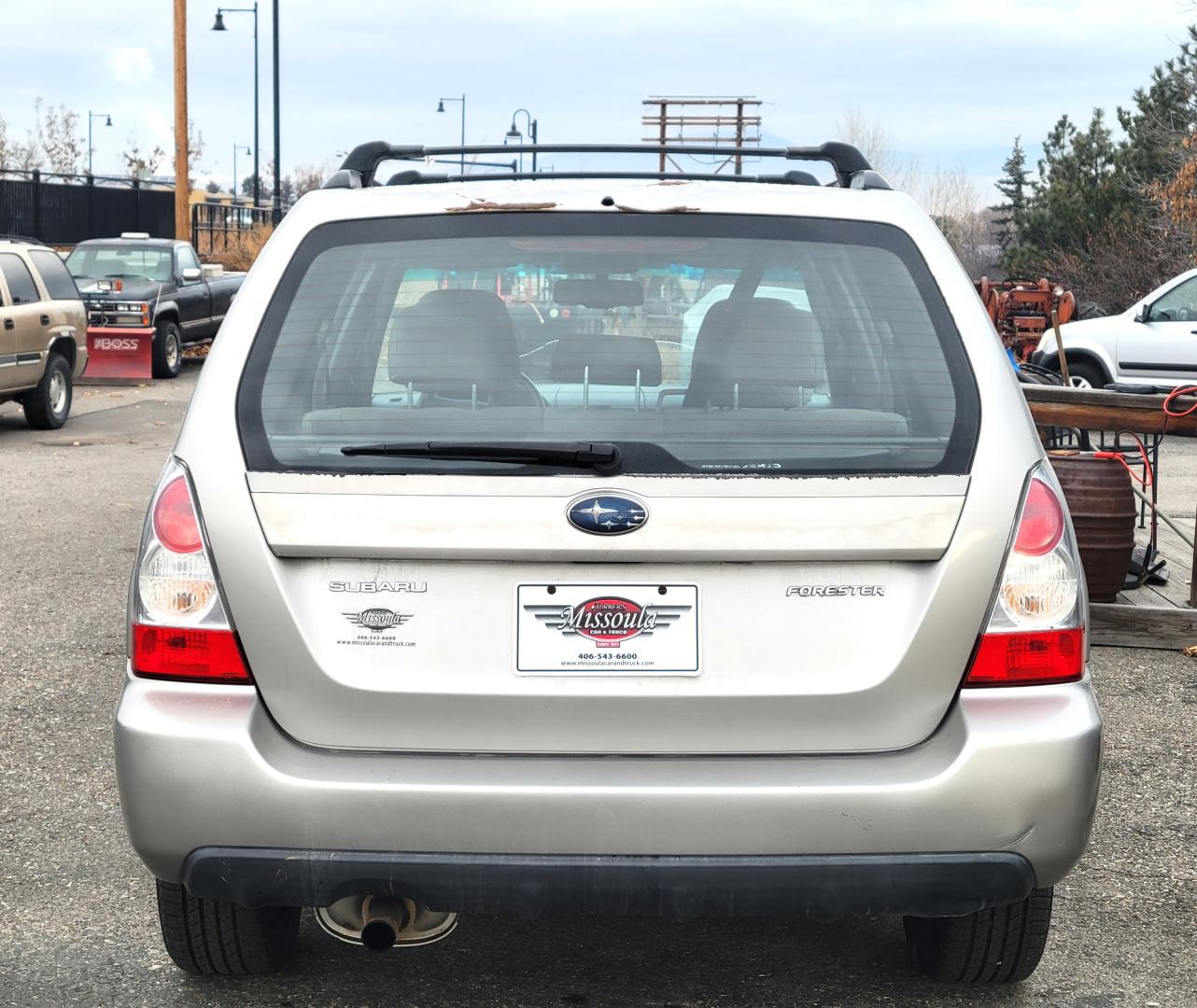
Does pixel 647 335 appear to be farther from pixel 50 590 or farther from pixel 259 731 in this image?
pixel 50 590

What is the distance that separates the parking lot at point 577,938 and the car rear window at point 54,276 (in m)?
10.4

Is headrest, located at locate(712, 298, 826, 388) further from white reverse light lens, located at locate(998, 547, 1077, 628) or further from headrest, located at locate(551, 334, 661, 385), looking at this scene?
white reverse light lens, located at locate(998, 547, 1077, 628)

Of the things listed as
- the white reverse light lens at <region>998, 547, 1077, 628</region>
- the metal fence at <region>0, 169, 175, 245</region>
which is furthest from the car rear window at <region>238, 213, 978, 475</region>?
the metal fence at <region>0, 169, 175, 245</region>

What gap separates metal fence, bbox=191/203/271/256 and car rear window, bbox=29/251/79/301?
2847 centimetres

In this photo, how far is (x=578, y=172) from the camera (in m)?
3.66

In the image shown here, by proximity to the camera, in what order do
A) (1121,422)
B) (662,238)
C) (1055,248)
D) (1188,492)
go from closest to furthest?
(662,238)
(1121,422)
(1188,492)
(1055,248)

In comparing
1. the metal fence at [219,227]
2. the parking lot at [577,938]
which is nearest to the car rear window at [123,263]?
the parking lot at [577,938]

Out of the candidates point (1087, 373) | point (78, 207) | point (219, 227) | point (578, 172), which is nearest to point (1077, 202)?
point (1087, 373)

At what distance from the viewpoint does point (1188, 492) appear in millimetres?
12594

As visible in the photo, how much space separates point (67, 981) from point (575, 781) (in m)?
1.48

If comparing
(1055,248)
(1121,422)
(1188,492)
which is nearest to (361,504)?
(1121,422)

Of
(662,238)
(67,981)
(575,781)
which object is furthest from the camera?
(67,981)

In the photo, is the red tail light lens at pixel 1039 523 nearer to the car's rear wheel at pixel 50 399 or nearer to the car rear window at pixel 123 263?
the car's rear wheel at pixel 50 399

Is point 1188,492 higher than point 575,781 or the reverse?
the reverse
